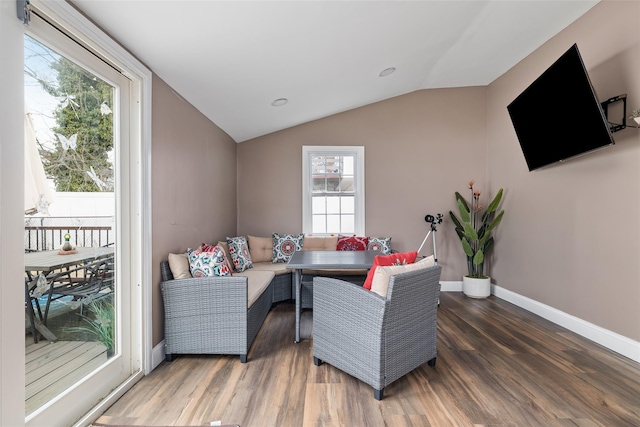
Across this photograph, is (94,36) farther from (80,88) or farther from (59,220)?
(59,220)

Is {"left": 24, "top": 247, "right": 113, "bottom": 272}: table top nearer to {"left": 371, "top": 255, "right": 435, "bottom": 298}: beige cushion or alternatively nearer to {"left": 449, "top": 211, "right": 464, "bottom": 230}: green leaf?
{"left": 371, "top": 255, "right": 435, "bottom": 298}: beige cushion

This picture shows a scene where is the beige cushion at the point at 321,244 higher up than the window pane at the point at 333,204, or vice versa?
the window pane at the point at 333,204

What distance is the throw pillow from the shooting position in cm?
411

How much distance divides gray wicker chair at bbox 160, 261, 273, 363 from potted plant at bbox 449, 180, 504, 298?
123 inches

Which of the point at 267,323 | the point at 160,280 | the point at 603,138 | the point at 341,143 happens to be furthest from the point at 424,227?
the point at 160,280

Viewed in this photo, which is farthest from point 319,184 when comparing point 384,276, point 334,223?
point 384,276

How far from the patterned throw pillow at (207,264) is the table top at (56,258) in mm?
619

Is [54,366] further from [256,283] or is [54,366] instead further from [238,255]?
[238,255]

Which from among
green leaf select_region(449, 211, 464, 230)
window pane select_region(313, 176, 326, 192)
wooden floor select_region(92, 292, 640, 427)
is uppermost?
window pane select_region(313, 176, 326, 192)

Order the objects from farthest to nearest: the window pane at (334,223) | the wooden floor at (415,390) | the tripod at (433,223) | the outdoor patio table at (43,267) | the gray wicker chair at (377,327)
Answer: the window pane at (334,223) → the tripod at (433,223) → the gray wicker chair at (377,327) → the wooden floor at (415,390) → the outdoor patio table at (43,267)

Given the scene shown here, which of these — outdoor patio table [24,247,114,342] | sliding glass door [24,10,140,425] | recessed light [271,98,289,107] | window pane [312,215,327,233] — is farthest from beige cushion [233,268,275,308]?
recessed light [271,98,289,107]

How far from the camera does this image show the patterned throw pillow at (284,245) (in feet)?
13.8

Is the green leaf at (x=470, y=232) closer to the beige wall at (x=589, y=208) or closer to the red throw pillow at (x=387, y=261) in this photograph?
the beige wall at (x=589, y=208)

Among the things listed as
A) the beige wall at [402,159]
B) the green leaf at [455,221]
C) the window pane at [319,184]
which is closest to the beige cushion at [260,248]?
the beige wall at [402,159]
